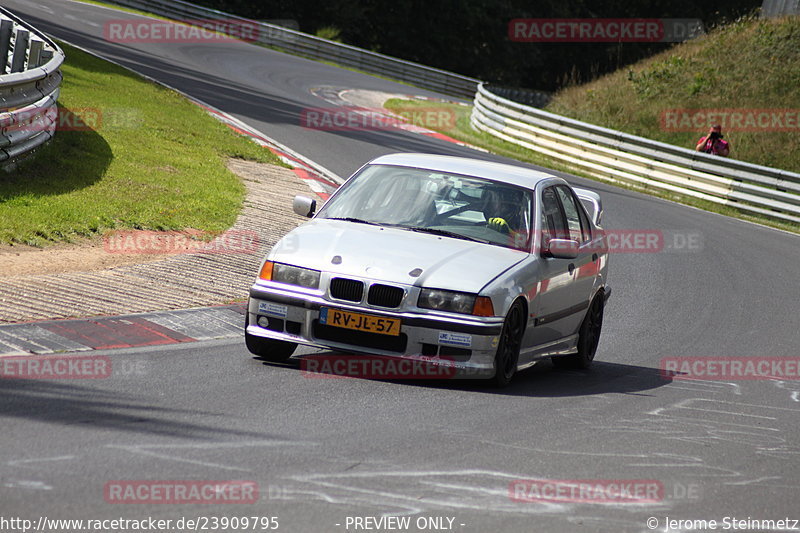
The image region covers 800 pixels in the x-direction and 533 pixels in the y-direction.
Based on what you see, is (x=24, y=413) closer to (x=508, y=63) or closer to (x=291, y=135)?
(x=291, y=135)

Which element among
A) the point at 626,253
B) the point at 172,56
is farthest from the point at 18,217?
the point at 172,56

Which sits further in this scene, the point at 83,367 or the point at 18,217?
the point at 18,217

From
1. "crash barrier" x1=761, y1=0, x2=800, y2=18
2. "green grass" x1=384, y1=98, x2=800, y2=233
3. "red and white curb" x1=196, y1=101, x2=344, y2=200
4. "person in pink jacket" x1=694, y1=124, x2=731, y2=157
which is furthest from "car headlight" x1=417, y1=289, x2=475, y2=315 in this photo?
"crash barrier" x1=761, y1=0, x2=800, y2=18

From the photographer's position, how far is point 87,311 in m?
9.01

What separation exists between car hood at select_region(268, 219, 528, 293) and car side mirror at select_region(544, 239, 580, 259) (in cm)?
28

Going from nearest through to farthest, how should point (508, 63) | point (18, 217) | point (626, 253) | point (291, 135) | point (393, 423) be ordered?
point (393, 423) < point (18, 217) < point (626, 253) < point (291, 135) < point (508, 63)

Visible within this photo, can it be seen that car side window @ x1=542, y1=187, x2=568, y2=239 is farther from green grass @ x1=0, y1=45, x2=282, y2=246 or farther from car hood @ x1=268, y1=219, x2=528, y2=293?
green grass @ x1=0, y1=45, x2=282, y2=246

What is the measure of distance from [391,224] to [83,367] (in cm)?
257

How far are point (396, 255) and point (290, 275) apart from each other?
746mm

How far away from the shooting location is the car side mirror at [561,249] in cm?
874

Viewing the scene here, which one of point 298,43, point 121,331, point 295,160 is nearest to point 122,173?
point 295,160

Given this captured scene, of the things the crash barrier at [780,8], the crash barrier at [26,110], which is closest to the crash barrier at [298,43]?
the crash barrier at [780,8]

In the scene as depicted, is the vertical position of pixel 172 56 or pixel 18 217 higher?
pixel 18 217

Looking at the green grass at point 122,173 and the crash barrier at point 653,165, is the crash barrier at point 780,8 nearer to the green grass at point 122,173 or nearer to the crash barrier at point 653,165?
the crash barrier at point 653,165
